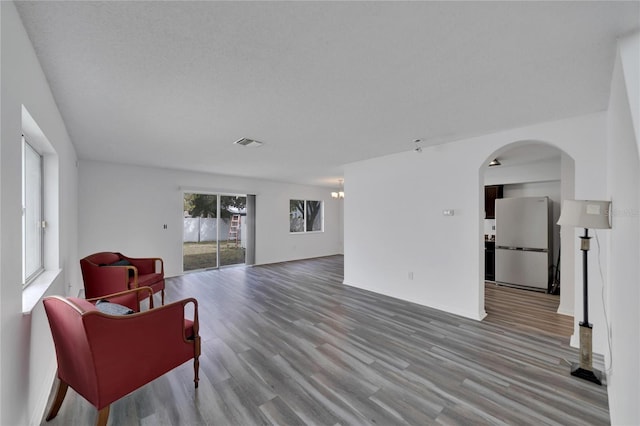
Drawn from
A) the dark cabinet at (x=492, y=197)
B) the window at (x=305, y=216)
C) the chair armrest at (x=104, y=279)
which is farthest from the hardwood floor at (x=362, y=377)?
the window at (x=305, y=216)

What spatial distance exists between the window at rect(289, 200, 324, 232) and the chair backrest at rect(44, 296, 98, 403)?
22.0 ft

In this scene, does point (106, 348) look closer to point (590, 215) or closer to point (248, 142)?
point (248, 142)

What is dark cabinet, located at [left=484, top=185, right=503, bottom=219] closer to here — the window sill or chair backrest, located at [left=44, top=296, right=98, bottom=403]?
chair backrest, located at [left=44, top=296, right=98, bottom=403]

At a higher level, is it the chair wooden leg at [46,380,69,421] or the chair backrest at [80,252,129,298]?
the chair backrest at [80,252,129,298]

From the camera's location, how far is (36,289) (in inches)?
81.2

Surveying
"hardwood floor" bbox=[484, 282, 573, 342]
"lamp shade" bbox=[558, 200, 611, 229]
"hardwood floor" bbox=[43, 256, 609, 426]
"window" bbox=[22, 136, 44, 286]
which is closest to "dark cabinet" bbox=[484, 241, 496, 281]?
"hardwood floor" bbox=[484, 282, 573, 342]

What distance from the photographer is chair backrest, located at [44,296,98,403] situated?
1.55 meters

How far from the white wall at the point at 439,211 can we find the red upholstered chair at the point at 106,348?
3.47m

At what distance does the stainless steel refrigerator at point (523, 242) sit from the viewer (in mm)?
4793

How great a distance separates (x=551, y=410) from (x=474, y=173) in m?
2.64

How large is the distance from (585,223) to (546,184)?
422 centimetres

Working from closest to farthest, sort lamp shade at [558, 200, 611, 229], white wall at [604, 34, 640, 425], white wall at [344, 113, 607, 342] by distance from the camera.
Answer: white wall at [604, 34, 640, 425] → lamp shade at [558, 200, 611, 229] → white wall at [344, 113, 607, 342]

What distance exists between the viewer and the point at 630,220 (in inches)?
56.8

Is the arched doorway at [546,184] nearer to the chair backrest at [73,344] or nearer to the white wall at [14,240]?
the chair backrest at [73,344]
